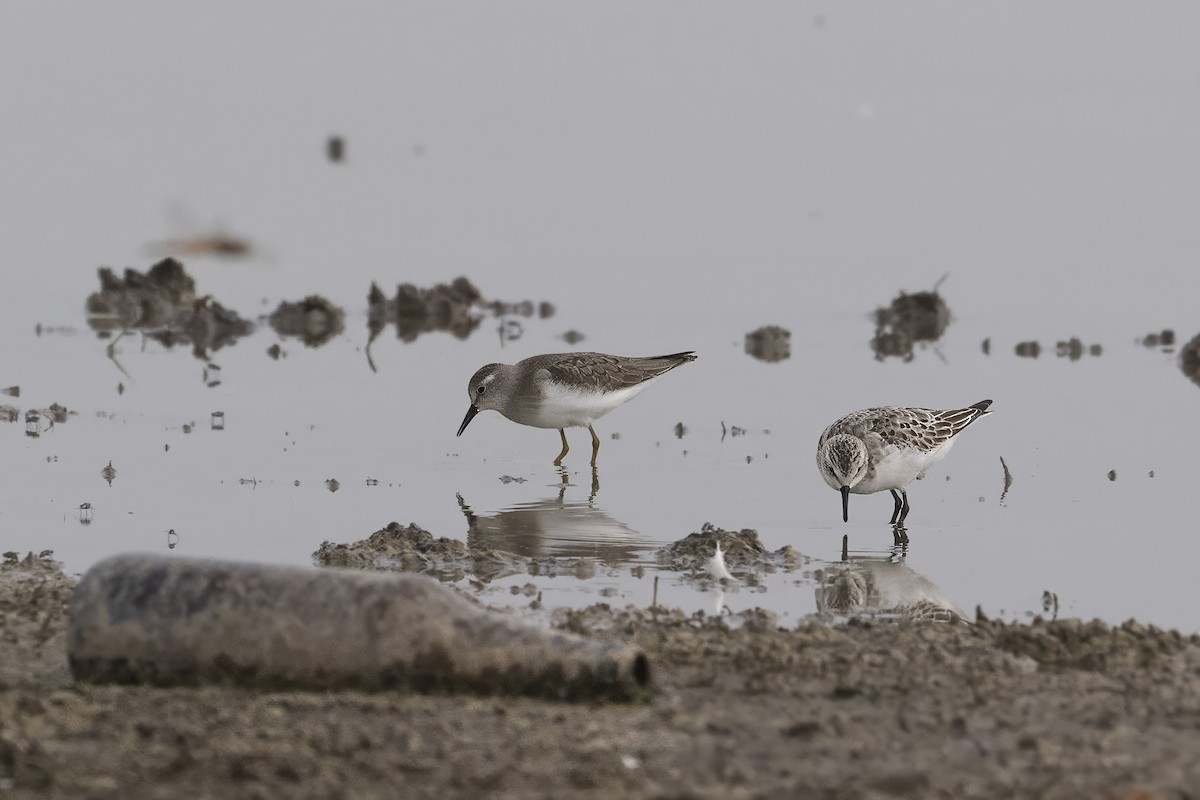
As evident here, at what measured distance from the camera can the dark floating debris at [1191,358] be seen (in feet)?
71.0

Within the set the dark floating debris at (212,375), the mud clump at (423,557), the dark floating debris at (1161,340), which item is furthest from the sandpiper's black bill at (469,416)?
the dark floating debris at (1161,340)

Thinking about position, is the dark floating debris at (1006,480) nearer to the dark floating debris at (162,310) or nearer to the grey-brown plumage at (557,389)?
the grey-brown plumage at (557,389)

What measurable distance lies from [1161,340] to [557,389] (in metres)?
10.2

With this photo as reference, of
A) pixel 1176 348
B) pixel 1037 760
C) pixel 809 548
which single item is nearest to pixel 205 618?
pixel 1037 760

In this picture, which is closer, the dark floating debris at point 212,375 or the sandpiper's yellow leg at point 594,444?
the sandpiper's yellow leg at point 594,444

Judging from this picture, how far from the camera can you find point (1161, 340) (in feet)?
77.2

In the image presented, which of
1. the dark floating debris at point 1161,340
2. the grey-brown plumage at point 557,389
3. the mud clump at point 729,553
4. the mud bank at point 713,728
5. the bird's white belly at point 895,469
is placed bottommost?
the mud bank at point 713,728

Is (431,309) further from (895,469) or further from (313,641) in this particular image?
(313,641)

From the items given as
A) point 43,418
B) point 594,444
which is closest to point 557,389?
point 594,444

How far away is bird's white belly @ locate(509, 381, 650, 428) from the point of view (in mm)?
17000

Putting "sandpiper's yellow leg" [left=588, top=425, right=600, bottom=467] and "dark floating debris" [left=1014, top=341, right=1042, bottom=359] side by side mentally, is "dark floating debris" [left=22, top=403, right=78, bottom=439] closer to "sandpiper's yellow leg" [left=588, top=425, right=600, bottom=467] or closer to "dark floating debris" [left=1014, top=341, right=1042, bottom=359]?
"sandpiper's yellow leg" [left=588, top=425, right=600, bottom=467]

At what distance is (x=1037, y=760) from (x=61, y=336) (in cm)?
1802

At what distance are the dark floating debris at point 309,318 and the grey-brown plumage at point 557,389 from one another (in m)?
6.85

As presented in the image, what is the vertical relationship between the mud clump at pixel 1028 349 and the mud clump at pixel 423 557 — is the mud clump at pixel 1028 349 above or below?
above
